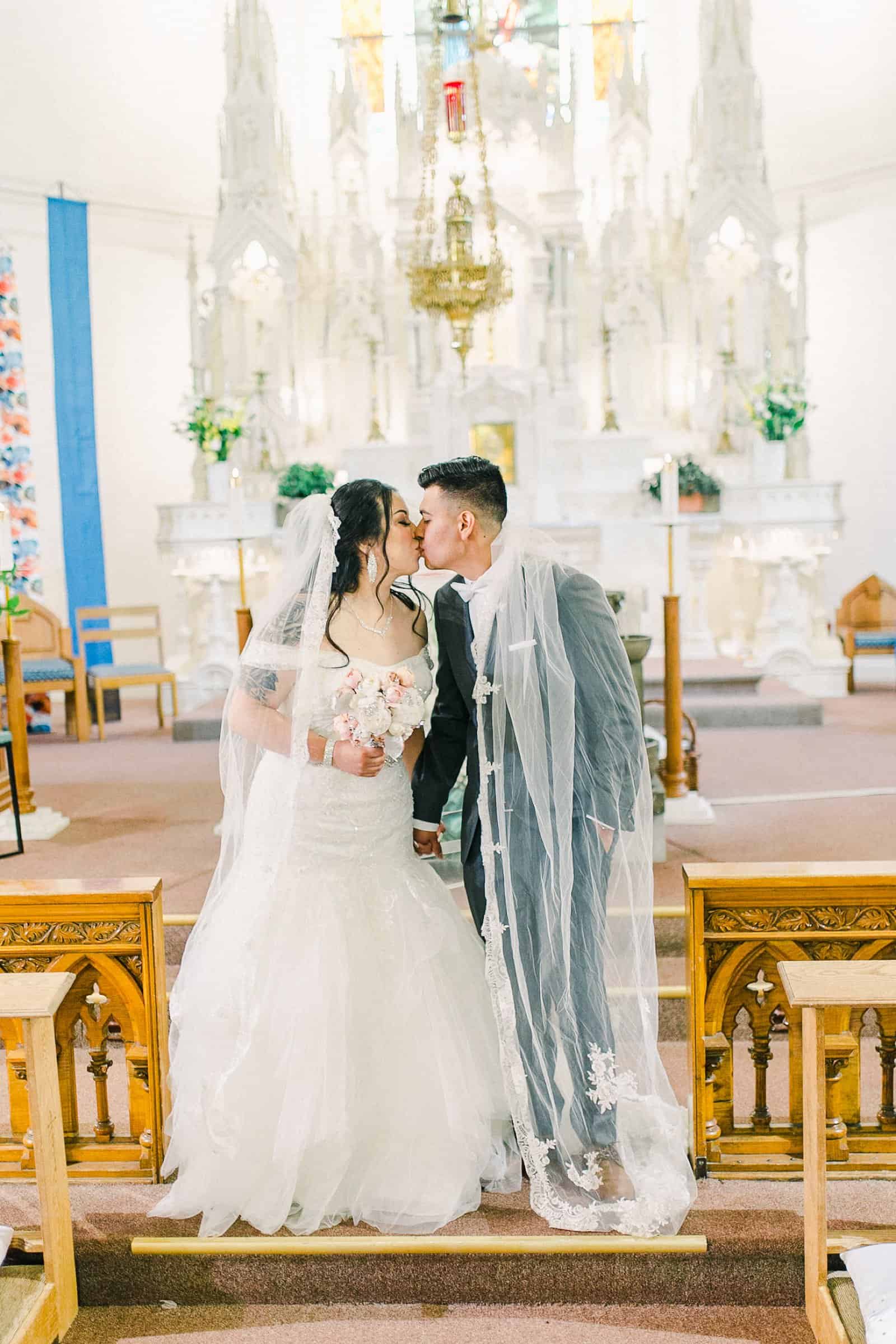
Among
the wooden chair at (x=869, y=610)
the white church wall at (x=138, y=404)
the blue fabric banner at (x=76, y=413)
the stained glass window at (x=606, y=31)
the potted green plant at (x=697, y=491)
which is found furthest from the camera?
the stained glass window at (x=606, y=31)

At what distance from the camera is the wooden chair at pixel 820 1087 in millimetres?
2078

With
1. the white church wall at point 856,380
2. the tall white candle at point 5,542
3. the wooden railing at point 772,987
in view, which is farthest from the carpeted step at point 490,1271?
the white church wall at point 856,380

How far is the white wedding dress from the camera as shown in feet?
8.14

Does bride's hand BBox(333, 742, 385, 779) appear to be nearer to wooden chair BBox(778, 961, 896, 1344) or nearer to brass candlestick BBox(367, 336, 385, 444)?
wooden chair BBox(778, 961, 896, 1344)

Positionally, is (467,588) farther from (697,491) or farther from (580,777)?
(697,491)

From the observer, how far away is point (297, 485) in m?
10.5

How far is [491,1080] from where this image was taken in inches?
102

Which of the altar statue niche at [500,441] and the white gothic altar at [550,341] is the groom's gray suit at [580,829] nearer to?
the white gothic altar at [550,341]

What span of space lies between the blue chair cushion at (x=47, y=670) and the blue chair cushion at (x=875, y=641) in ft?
19.4

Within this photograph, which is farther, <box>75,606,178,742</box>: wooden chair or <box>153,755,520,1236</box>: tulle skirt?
<box>75,606,178,742</box>: wooden chair

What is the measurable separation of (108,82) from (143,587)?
193 inches

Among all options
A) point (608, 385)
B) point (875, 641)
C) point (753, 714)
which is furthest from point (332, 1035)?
point (608, 385)

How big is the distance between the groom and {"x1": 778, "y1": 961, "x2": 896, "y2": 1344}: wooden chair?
0.41 m

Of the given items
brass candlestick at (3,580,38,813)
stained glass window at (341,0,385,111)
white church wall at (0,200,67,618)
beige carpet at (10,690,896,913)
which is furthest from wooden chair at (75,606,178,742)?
stained glass window at (341,0,385,111)
